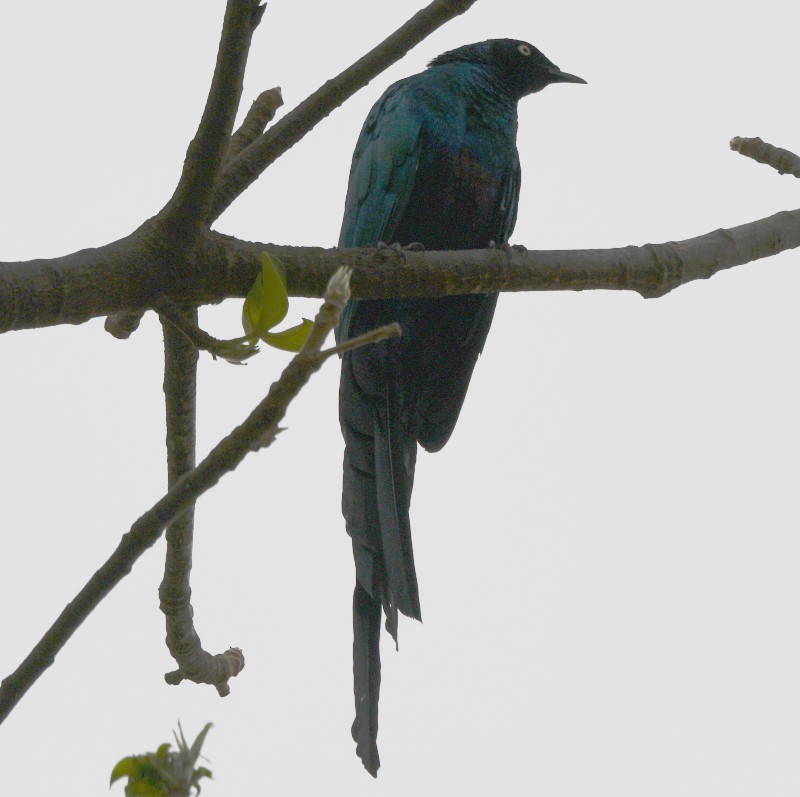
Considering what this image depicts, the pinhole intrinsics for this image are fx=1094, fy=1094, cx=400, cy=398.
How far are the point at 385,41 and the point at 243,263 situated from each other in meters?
0.61

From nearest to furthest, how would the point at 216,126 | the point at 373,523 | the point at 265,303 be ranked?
the point at 265,303 < the point at 216,126 < the point at 373,523

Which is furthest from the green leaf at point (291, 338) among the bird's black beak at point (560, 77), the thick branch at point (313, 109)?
the bird's black beak at point (560, 77)

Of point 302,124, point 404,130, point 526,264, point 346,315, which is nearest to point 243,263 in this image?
point 302,124

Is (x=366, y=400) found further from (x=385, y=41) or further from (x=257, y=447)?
(x=257, y=447)

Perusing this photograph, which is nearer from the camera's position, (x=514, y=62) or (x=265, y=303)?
(x=265, y=303)

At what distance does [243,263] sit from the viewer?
246cm

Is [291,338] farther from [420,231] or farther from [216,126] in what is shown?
[420,231]

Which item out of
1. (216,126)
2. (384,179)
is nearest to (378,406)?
(384,179)

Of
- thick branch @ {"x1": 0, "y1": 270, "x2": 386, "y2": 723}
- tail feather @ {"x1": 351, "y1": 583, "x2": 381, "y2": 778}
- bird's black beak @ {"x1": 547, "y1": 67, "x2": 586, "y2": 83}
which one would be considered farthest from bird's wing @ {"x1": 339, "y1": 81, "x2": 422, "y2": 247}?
thick branch @ {"x1": 0, "y1": 270, "x2": 386, "y2": 723}

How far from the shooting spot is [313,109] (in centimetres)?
253

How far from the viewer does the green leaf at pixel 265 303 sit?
1.85 meters

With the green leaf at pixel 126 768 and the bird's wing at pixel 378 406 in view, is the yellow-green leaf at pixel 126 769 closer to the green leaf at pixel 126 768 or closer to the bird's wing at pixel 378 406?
the green leaf at pixel 126 768

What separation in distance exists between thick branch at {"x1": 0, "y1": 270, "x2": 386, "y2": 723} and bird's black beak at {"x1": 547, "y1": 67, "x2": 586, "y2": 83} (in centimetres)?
410

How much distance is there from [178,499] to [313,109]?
126 cm
